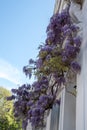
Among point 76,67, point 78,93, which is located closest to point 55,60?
point 76,67

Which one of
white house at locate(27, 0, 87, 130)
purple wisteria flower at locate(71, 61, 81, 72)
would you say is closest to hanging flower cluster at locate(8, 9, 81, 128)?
purple wisteria flower at locate(71, 61, 81, 72)

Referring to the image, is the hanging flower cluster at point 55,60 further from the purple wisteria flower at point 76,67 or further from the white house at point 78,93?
the white house at point 78,93

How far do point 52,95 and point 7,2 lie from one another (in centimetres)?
456

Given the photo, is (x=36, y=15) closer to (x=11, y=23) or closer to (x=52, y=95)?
(x=11, y=23)

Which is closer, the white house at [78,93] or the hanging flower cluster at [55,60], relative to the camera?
the white house at [78,93]

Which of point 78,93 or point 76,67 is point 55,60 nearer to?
point 76,67

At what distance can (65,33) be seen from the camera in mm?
4043

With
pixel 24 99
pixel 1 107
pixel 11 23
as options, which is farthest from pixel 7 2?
pixel 1 107

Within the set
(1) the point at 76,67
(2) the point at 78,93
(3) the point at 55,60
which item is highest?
(3) the point at 55,60

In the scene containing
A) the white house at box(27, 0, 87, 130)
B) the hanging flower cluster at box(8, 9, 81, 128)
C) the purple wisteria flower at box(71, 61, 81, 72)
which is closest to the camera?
the white house at box(27, 0, 87, 130)

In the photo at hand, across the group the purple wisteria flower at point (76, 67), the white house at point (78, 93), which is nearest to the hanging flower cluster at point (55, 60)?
the purple wisteria flower at point (76, 67)

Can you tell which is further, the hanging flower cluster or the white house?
the hanging flower cluster

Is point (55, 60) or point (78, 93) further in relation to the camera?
point (55, 60)

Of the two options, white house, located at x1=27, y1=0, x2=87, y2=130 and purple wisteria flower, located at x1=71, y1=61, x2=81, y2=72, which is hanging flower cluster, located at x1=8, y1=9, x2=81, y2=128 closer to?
purple wisteria flower, located at x1=71, y1=61, x2=81, y2=72
